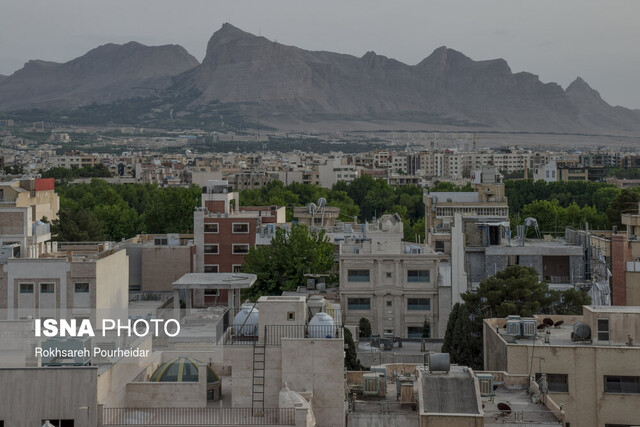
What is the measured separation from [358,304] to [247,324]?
19.5 meters

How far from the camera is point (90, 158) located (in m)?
182

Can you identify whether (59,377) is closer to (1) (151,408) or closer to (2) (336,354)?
(1) (151,408)

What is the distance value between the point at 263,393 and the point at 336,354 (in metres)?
1.27

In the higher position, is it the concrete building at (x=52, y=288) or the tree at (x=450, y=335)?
the concrete building at (x=52, y=288)

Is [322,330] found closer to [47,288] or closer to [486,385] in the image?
[486,385]

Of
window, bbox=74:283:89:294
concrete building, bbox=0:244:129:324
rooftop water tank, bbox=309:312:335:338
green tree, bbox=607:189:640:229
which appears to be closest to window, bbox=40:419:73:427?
rooftop water tank, bbox=309:312:335:338

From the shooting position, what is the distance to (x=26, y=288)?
102 ft

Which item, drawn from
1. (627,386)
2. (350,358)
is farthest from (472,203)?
(627,386)

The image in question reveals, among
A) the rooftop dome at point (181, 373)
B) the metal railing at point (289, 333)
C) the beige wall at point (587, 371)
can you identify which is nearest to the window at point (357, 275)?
the beige wall at point (587, 371)

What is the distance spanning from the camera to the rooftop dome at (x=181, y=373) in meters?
17.3

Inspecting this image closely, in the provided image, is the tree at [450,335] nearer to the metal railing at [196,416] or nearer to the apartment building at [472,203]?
the metal railing at [196,416]

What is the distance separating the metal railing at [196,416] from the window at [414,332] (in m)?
20.5

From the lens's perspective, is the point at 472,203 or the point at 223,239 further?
the point at 472,203

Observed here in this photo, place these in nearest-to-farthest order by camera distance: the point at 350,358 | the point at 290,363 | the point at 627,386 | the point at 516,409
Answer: the point at 290,363, the point at 516,409, the point at 627,386, the point at 350,358
